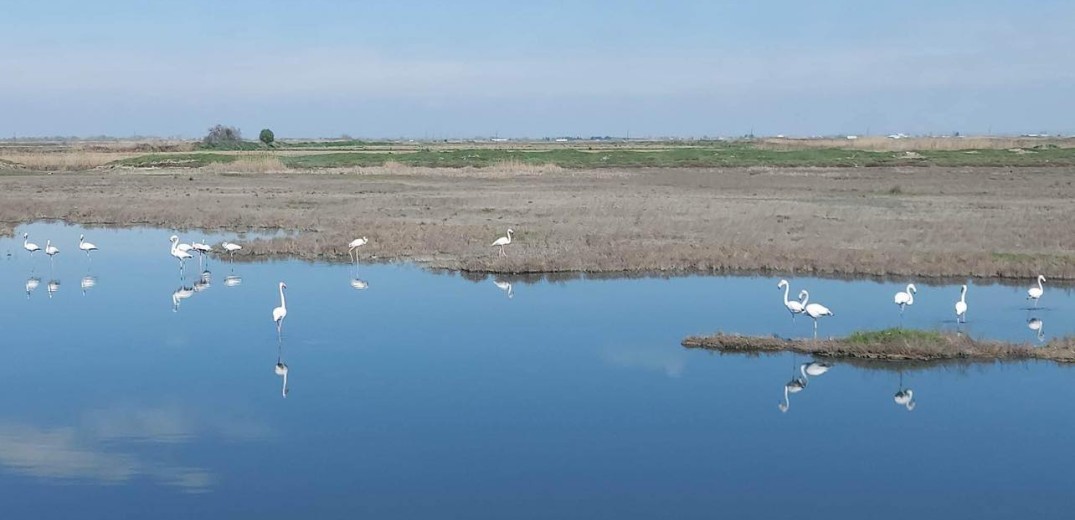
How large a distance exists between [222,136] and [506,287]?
96.7 m

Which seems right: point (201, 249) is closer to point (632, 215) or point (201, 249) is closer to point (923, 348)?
point (632, 215)

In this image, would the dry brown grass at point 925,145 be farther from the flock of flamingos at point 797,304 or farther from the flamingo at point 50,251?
the flamingo at point 50,251

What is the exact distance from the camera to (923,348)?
16.7 meters

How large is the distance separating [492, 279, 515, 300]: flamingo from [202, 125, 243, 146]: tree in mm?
91597

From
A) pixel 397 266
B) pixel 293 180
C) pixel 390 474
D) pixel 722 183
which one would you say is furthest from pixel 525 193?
pixel 390 474

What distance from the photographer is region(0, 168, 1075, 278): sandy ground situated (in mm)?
25969

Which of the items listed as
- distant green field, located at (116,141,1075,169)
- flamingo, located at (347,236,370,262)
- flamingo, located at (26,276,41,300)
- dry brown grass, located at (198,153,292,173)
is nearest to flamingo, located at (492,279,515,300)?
flamingo, located at (347,236,370,262)

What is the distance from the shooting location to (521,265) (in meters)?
25.5

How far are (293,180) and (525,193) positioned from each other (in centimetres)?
1645

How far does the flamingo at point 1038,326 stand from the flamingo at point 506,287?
9358 millimetres

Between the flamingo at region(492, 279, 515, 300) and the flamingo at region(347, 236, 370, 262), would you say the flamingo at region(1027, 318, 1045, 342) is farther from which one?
the flamingo at region(347, 236, 370, 262)

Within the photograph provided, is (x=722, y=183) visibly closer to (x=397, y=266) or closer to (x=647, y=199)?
(x=647, y=199)

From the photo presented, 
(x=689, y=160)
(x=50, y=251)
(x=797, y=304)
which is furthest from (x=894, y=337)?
(x=689, y=160)

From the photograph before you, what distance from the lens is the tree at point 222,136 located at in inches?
4429
